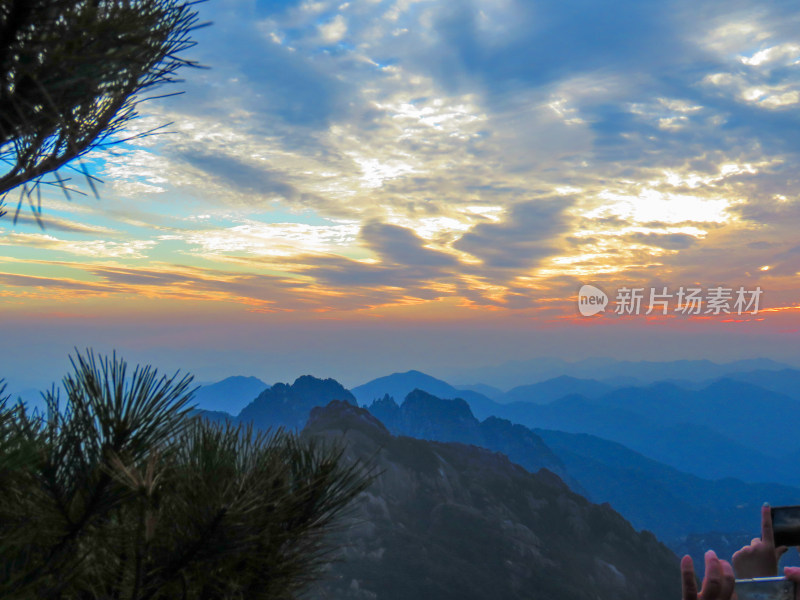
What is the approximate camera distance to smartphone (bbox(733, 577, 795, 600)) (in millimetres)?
1774

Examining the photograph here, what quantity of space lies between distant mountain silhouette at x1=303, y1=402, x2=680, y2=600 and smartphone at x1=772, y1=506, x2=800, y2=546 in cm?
7542

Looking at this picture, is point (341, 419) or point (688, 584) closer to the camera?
point (688, 584)

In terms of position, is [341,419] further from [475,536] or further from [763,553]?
[763,553]

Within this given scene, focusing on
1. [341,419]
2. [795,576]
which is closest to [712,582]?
[795,576]

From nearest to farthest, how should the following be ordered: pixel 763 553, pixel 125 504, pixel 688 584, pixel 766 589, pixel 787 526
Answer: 1. pixel 766 589
2. pixel 688 584
3. pixel 787 526
4. pixel 763 553
5. pixel 125 504

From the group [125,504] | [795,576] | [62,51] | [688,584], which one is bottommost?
[125,504]

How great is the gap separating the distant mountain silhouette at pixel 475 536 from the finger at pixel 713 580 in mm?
75398

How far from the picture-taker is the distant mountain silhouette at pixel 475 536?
81688 mm

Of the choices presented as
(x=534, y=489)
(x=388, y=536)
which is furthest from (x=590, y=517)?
(x=388, y=536)

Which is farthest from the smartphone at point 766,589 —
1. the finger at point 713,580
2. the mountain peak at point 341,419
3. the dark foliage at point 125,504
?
the mountain peak at point 341,419

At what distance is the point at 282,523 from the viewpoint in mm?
4469

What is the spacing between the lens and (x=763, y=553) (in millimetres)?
2225

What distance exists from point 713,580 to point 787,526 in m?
0.43

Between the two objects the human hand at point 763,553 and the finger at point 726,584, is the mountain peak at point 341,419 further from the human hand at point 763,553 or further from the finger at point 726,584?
the finger at point 726,584
